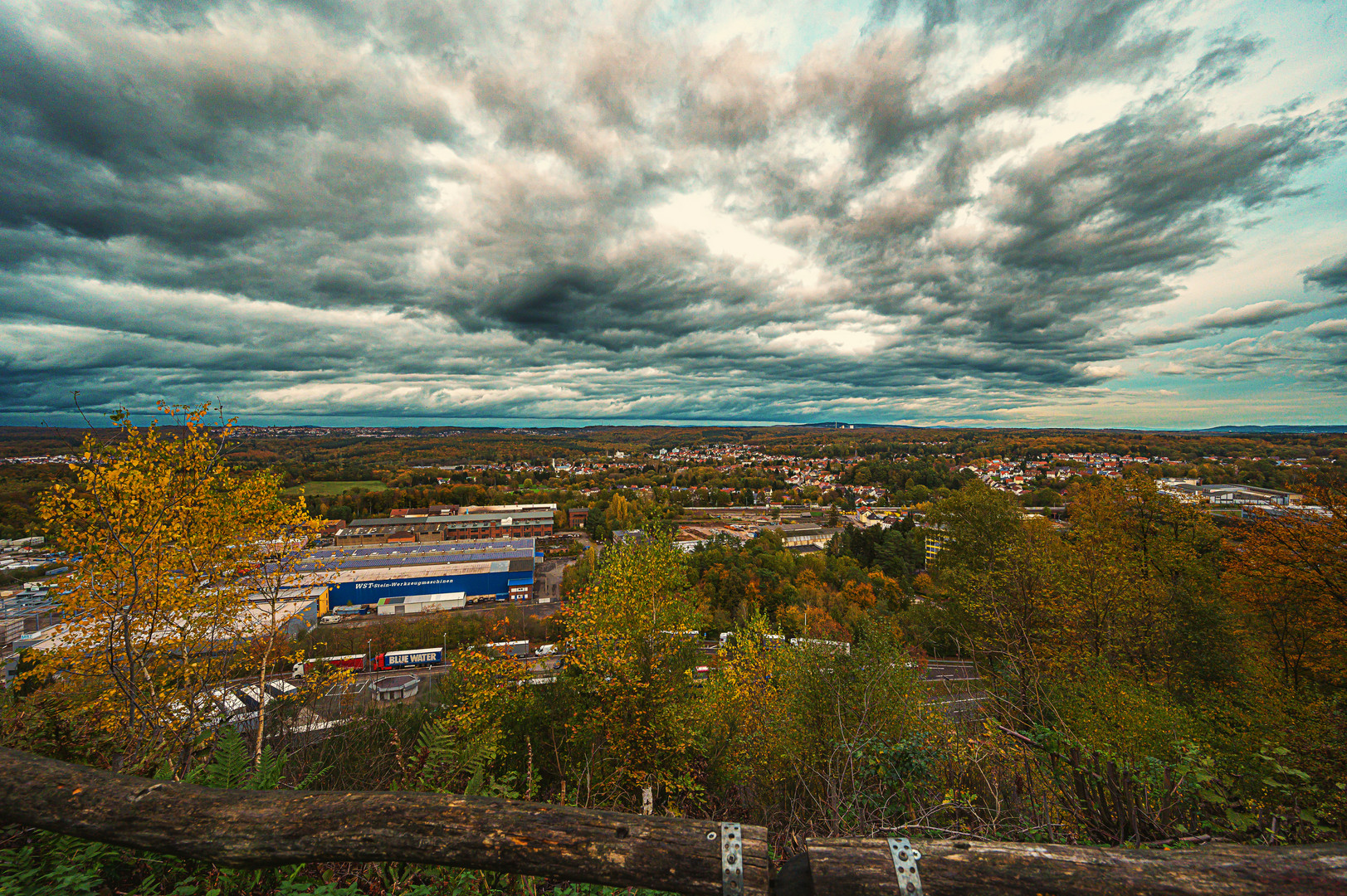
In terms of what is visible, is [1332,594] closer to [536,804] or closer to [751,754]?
[751,754]

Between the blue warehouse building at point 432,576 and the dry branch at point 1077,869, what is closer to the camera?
the dry branch at point 1077,869

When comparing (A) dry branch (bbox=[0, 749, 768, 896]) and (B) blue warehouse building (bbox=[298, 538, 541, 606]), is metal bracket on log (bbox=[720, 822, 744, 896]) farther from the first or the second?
(B) blue warehouse building (bbox=[298, 538, 541, 606])

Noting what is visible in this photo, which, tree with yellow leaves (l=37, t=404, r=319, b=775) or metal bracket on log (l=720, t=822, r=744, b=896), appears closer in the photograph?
metal bracket on log (l=720, t=822, r=744, b=896)

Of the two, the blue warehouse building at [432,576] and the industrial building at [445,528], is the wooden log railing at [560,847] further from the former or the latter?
the industrial building at [445,528]

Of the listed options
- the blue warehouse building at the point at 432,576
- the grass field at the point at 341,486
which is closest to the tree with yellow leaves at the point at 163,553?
the blue warehouse building at the point at 432,576

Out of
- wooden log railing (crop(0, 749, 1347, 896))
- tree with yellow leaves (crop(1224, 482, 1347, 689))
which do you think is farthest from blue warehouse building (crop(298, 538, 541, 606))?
tree with yellow leaves (crop(1224, 482, 1347, 689))

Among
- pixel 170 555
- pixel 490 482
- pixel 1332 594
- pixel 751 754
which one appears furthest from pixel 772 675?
pixel 490 482
